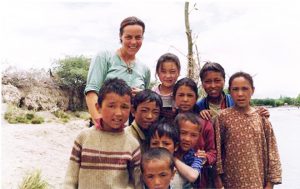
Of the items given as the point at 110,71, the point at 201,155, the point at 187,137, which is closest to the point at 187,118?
the point at 187,137

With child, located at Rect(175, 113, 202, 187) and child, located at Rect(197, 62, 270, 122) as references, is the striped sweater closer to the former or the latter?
child, located at Rect(175, 113, 202, 187)

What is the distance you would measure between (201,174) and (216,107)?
1.86 ft

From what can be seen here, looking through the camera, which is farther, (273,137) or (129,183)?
(273,137)

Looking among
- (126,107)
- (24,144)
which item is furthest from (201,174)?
(24,144)

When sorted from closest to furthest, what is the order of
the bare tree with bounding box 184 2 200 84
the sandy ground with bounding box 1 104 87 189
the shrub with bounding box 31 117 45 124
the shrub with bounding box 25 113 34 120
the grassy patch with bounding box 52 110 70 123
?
the bare tree with bounding box 184 2 200 84 → the sandy ground with bounding box 1 104 87 189 → the shrub with bounding box 31 117 45 124 → the shrub with bounding box 25 113 34 120 → the grassy patch with bounding box 52 110 70 123

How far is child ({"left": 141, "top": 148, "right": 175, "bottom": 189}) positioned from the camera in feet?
7.96

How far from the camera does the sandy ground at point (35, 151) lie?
8742mm

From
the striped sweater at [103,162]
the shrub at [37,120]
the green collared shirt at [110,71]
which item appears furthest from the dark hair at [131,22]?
the shrub at [37,120]

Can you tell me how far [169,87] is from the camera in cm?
318

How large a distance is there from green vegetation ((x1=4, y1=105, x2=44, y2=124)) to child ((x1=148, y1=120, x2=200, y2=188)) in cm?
1315

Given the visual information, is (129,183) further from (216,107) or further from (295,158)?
(295,158)

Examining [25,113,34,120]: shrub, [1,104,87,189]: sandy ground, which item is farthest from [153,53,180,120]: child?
[25,113,34,120]: shrub

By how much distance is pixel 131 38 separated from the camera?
3055mm

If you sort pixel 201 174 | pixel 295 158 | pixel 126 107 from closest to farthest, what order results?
pixel 126 107 < pixel 201 174 < pixel 295 158
